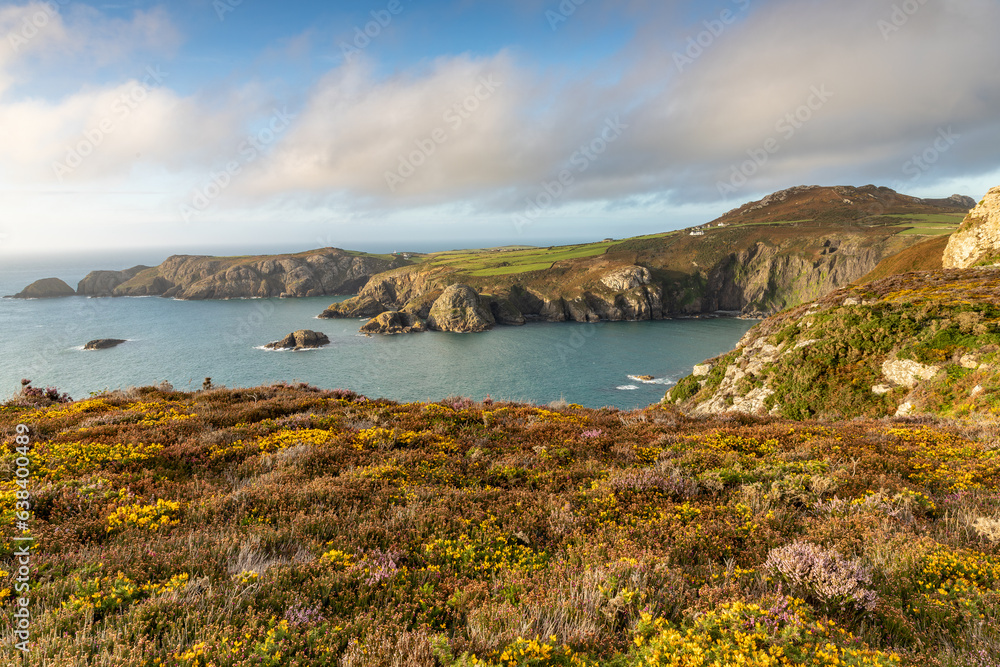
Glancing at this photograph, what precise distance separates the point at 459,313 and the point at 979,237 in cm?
10966

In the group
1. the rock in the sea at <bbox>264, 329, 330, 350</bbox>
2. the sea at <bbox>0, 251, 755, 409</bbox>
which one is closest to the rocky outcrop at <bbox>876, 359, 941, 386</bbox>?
the sea at <bbox>0, 251, 755, 409</bbox>

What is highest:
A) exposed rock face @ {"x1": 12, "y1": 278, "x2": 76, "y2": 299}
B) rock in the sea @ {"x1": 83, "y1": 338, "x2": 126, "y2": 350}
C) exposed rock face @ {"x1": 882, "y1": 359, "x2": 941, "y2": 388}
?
exposed rock face @ {"x1": 12, "y1": 278, "x2": 76, "y2": 299}

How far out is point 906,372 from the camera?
66.9 feet

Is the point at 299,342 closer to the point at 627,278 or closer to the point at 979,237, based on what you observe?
the point at 627,278

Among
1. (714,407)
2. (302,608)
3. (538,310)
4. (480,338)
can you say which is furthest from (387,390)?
(538,310)

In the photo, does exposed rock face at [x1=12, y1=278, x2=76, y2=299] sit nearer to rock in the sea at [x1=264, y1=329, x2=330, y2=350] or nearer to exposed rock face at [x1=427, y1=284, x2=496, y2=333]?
rock in the sea at [x1=264, y1=329, x2=330, y2=350]

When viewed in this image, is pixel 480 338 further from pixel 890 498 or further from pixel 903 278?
pixel 890 498

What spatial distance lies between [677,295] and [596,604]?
16368 centimetres

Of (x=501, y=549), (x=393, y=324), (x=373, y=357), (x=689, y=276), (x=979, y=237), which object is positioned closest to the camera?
(x=501, y=549)

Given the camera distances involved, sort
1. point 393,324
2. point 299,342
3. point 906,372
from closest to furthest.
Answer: point 906,372 → point 299,342 → point 393,324

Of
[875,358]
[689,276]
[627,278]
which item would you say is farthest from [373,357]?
[689,276]

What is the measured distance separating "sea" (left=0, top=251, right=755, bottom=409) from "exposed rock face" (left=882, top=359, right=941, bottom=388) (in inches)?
1520

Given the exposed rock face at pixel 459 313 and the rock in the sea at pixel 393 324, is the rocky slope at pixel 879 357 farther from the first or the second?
the rock in the sea at pixel 393 324

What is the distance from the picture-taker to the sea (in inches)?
2926
